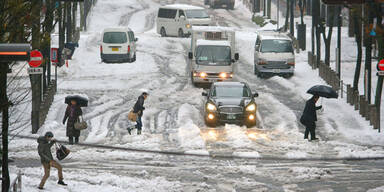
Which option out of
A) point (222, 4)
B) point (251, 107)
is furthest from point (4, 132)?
point (222, 4)

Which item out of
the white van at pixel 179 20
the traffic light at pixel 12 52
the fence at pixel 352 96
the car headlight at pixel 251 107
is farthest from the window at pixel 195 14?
the traffic light at pixel 12 52

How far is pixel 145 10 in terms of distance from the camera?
7456cm

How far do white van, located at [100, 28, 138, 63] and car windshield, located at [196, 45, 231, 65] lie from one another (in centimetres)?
728

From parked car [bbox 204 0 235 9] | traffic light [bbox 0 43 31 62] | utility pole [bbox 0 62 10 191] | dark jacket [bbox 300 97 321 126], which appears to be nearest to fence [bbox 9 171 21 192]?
utility pole [bbox 0 62 10 191]

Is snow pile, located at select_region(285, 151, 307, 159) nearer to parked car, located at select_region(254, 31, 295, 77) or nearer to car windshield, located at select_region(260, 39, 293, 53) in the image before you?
parked car, located at select_region(254, 31, 295, 77)

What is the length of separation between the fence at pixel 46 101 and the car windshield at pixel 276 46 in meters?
10.7

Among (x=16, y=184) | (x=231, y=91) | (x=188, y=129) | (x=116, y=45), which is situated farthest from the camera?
(x=116, y=45)

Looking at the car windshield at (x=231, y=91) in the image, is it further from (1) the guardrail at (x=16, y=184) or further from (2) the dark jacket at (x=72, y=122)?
(1) the guardrail at (x=16, y=184)

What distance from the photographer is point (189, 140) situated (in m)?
25.5

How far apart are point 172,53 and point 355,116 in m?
19.0

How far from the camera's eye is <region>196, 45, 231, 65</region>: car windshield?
A: 36.3m

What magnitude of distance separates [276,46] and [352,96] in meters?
7.81

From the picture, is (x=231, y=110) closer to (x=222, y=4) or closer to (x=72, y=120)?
(x=72, y=120)

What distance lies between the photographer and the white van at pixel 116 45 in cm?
4256
